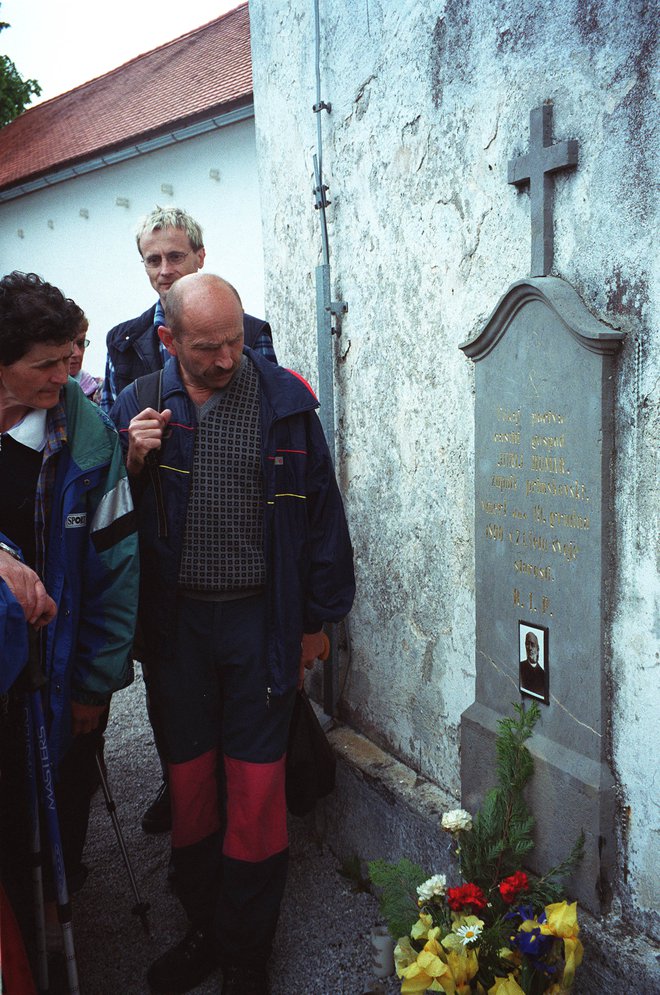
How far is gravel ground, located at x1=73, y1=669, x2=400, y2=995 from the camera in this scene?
Result: 2787 millimetres

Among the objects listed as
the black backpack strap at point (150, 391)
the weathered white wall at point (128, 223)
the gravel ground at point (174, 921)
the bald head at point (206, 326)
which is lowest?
the gravel ground at point (174, 921)

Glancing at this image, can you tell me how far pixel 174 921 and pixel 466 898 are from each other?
1305 mm

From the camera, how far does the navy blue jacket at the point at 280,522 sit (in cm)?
264

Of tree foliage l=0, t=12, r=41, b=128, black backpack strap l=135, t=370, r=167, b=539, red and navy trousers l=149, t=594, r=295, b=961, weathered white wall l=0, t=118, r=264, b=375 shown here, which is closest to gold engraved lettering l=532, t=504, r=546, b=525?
red and navy trousers l=149, t=594, r=295, b=961

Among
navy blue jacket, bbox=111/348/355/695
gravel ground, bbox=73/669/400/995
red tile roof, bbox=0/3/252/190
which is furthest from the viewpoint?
red tile roof, bbox=0/3/252/190

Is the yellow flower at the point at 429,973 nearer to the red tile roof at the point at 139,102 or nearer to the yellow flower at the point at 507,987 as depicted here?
the yellow flower at the point at 507,987

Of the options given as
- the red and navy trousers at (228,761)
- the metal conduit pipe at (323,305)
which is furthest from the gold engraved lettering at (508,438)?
the metal conduit pipe at (323,305)

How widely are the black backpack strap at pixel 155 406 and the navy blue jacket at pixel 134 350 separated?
0.59 m

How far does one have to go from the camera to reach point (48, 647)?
249 centimetres

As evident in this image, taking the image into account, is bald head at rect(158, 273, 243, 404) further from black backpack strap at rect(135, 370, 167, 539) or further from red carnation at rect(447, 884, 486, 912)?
red carnation at rect(447, 884, 486, 912)

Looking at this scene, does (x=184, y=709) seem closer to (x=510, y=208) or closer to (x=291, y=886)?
(x=291, y=886)

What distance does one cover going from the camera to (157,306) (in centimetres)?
337

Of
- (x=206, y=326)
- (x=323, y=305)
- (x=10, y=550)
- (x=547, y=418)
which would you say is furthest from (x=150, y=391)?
(x=547, y=418)

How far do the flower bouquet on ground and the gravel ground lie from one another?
1.48 feet
